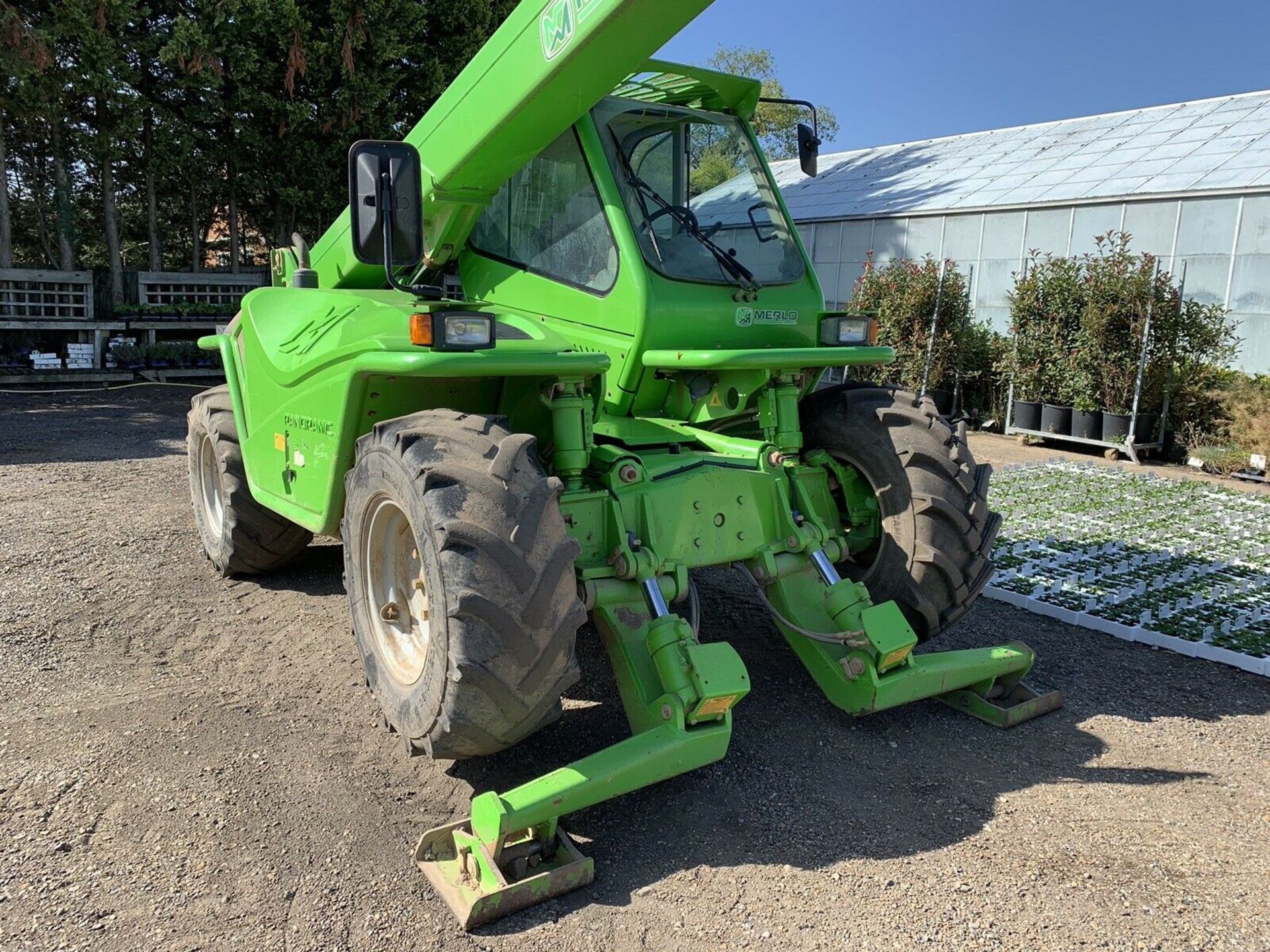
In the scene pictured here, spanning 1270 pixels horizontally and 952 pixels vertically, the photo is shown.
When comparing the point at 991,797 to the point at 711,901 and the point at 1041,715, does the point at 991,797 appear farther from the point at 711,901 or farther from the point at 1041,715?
the point at 711,901

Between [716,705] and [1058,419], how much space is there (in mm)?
10213

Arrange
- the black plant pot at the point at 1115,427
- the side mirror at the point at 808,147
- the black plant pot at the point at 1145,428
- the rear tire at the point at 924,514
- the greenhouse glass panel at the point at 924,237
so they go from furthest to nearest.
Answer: the greenhouse glass panel at the point at 924,237, the black plant pot at the point at 1115,427, the black plant pot at the point at 1145,428, the side mirror at the point at 808,147, the rear tire at the point at 924,514

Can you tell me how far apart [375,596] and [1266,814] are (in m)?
3.34

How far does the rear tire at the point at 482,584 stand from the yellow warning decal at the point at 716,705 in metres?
0.44

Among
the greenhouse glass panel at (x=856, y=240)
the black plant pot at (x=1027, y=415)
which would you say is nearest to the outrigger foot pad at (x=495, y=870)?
the black plant pot at (x=1027, y=415)

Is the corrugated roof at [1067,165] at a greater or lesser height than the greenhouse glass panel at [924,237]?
greater

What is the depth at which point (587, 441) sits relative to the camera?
363 centimetres

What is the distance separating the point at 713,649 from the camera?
3.20 metres

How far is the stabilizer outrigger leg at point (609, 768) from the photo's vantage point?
8.97ft

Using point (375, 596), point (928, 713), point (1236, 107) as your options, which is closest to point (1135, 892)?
point (928, 713)

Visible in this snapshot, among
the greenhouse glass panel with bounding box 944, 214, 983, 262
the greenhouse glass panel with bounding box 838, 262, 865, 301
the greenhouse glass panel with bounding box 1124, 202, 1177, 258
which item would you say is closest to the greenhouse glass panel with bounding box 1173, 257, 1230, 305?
the greenhouse glass panel with bounding box 1124, 202, 1177, 258

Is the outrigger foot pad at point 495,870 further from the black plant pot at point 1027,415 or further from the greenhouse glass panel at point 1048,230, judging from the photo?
the greenhouse glass panel at point 1048,230

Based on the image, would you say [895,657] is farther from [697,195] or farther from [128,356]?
[128,356]

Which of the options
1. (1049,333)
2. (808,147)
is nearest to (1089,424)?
(1049,333)
